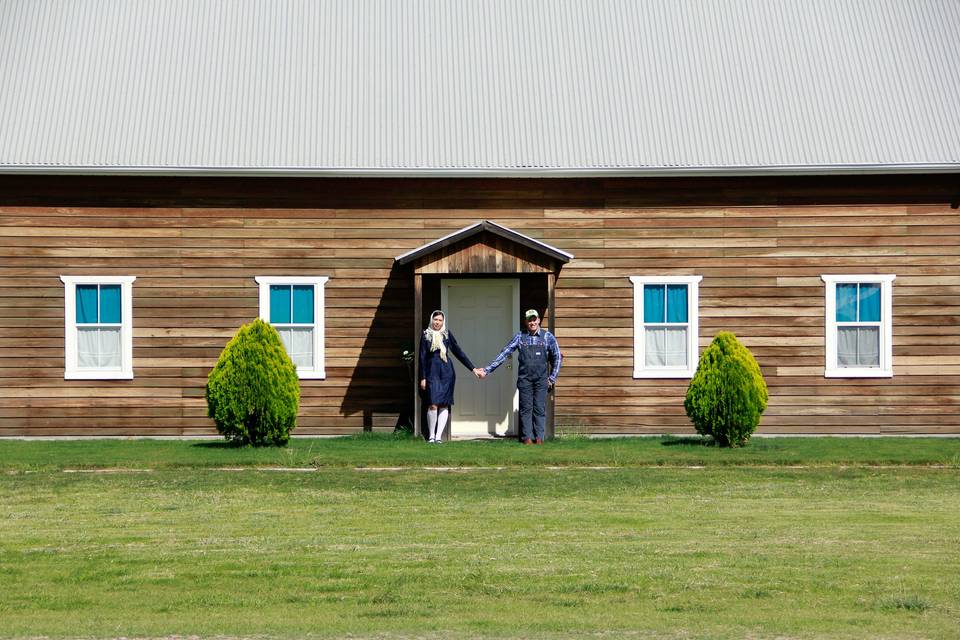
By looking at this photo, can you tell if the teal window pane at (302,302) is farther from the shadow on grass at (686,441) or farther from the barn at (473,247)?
the shadow on grass at (686,441)

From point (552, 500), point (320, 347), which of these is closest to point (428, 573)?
point (552, 500)

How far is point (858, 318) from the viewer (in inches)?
835

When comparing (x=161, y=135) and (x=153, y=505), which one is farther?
(x=161, y=135)

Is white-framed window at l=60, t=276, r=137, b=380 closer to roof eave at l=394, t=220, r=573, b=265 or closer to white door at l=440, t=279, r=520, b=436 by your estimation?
roof eave at l=394, t=220, r=573, b=265

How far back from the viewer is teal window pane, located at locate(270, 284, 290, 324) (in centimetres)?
2080

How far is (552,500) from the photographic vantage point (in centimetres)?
1378

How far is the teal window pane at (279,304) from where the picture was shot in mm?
20797

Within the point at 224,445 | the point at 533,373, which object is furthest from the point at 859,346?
the point at 224,445

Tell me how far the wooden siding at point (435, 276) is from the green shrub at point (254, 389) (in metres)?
2.12

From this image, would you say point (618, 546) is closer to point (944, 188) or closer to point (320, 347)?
point (320, 347)

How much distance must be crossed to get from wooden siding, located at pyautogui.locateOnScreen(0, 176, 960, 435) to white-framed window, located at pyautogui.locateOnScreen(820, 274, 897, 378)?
153 mm

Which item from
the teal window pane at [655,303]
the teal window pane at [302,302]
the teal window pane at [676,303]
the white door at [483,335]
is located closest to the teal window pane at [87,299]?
the teal window pane at [302,302]

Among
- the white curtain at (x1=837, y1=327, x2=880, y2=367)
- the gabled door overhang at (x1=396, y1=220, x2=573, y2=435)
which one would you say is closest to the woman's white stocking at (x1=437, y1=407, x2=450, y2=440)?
the gabled door overhang at (x1=396, y1=220, x2=573, y2=435)

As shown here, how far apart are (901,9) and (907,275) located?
5170 millimetres
